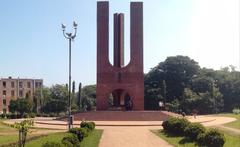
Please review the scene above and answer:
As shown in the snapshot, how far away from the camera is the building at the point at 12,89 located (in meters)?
97.7

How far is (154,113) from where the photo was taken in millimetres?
43969

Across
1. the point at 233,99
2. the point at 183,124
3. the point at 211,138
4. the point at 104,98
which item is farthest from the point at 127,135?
the point at 233,99

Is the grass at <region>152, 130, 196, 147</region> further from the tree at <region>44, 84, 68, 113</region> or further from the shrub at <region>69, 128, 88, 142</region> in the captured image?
the tree at <region>44, 84, 68, 113</region>

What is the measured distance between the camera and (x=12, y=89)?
100 metres

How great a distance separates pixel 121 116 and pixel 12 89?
61.7 m

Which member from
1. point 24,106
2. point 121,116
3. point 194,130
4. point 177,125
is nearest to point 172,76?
point 24,106

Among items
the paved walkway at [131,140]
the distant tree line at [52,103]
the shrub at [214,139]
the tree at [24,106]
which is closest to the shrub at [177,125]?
the paved walkway at [131,140]

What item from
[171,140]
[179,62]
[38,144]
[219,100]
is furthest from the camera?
[179,62]

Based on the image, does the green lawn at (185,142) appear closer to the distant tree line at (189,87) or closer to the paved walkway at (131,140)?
the paved walkway at (131,140)

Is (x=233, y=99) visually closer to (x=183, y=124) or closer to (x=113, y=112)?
(x=113, y=112)

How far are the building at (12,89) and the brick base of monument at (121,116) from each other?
181 ft

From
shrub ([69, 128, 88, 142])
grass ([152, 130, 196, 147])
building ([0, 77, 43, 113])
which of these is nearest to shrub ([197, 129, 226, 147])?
grass ([152, 130, 196, 147])

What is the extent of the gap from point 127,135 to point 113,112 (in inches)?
607

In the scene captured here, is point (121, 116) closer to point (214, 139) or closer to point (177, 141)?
point (177, 141)
